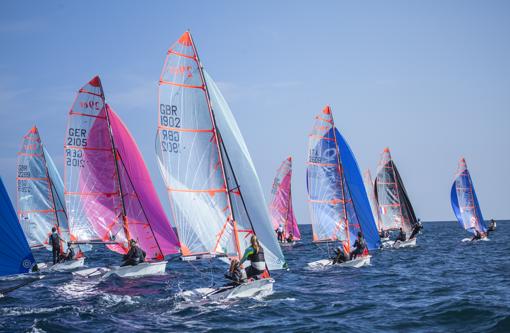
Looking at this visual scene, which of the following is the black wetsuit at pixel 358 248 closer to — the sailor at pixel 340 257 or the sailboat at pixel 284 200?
the sailor at pixel 340 257

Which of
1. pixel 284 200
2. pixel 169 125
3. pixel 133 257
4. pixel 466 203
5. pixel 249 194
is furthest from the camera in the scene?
pixel 284 200

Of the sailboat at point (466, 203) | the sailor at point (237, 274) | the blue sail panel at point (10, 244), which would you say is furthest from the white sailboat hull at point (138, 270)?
the sailboat at point (466, 203)

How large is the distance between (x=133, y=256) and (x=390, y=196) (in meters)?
29.8

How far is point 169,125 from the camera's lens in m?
19.4

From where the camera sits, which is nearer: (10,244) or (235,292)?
(10,244)

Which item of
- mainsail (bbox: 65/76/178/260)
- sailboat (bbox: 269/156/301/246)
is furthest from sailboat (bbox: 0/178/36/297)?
sailboat (bbox: 269/156/301/246)

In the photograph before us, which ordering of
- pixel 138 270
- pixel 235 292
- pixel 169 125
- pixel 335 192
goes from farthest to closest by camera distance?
1. pixel 335 192
2. pixel 138 270
3. pixel 169 125
4. pixel 235 292

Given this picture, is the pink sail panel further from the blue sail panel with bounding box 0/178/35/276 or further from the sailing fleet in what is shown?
the blue sail panel with bounding box 0/178/35/276

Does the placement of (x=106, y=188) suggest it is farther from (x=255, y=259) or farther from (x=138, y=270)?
(x=255, y=259)

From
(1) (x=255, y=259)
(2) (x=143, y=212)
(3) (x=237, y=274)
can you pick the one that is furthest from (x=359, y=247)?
(3) (x=237, y=274)

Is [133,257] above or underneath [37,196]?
underneath

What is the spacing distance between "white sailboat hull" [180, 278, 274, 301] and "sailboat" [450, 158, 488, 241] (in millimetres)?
38507

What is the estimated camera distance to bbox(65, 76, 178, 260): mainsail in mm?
28219

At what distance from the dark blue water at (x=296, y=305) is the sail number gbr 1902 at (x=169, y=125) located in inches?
165
